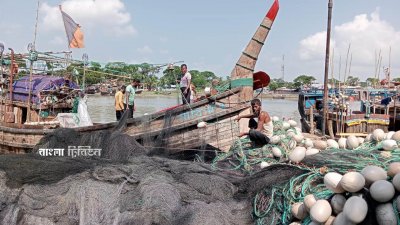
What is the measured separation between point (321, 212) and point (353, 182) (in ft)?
1.17

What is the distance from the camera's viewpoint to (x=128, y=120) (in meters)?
8.78

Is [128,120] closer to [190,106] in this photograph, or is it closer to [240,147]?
[190,106]

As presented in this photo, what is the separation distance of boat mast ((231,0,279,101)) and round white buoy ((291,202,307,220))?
5.10m

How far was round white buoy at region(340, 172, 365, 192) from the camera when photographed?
2.72 meters

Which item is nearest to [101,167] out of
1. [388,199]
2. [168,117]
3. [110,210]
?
[110,210]

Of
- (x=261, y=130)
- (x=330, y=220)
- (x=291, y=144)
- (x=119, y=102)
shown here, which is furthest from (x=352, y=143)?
(x=119, y=102)

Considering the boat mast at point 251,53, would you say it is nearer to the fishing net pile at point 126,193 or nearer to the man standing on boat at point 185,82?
the man standing on boat at point 185,82

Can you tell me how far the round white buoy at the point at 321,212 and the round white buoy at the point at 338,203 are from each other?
4 centimetres

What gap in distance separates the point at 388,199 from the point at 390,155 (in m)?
1.46

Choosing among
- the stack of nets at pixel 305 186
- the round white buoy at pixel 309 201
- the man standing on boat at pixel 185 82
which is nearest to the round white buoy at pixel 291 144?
the stack of nets at pixel 305 186

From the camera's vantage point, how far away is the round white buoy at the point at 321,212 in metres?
2.89

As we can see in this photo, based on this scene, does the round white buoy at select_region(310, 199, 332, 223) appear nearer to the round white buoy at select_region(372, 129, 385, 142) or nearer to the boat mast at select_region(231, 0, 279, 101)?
the round white buoy at select_region(372, 129, 385, 142)

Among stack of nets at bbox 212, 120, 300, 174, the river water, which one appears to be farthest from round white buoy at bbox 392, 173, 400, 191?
the river water

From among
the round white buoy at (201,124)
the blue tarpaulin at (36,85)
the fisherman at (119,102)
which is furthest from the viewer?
the blue tarpaulin at (36,85)
